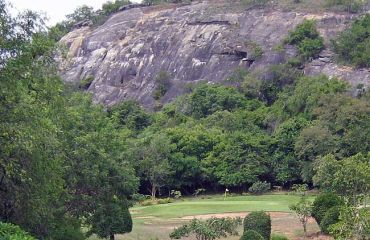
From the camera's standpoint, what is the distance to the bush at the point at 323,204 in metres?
27.2

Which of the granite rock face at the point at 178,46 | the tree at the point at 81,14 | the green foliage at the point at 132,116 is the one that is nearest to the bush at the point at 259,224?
the green foliage at the point at 132,116

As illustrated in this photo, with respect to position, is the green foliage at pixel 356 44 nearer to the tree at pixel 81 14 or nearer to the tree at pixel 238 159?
the tree at pixel 238 159

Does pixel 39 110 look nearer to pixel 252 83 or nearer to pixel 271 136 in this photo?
pixel 271 136

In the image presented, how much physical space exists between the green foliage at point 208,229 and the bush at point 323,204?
363cm

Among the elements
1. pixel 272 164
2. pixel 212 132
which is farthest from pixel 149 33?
pixel 272 164

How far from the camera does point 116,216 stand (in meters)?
24.3

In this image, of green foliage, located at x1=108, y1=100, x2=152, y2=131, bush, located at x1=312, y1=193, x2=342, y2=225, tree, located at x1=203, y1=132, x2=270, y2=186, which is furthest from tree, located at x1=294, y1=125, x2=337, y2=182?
bush, located at x1=312, y1=193, x2=342, y2=225

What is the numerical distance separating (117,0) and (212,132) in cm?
4697

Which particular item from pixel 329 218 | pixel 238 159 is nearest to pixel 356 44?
pixel 238 159

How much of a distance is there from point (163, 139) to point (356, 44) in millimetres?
25142

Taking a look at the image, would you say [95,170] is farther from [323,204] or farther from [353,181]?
[353,181]

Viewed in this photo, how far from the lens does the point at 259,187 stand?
Answer: 52.4m

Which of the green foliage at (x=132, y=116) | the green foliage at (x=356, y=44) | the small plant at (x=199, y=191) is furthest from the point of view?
the green foliage at (x=132, y=116)

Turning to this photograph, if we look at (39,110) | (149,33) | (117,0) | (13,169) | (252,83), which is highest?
(117,0)
